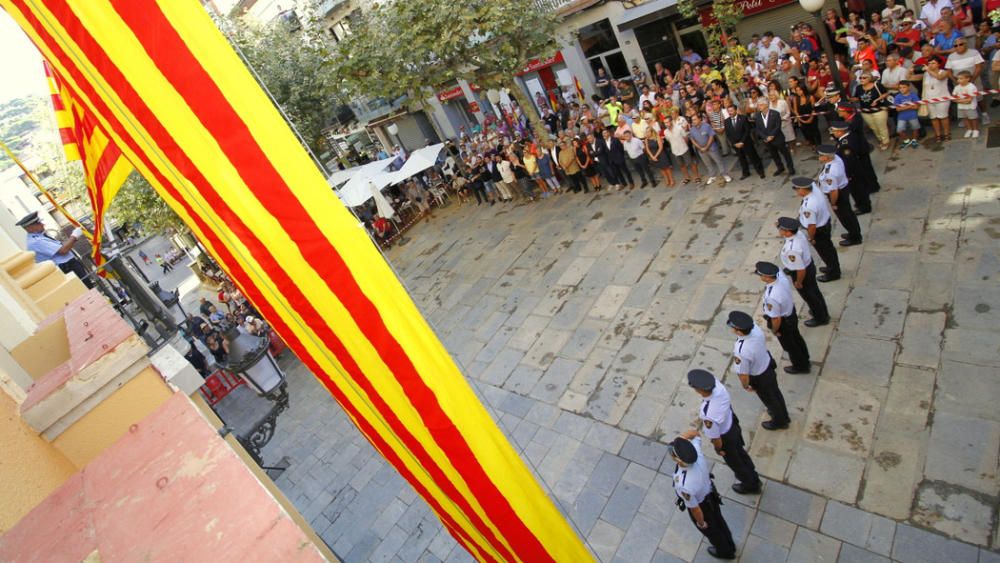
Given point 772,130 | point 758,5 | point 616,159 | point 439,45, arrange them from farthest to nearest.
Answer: point 758,5, point 439,45, point 616,159, point 772,130

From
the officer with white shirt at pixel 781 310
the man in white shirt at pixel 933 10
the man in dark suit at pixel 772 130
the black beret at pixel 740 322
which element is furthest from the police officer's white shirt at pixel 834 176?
the man in white shirt at pixel 933 10

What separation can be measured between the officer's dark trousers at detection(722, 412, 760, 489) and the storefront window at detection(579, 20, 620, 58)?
16.3 m

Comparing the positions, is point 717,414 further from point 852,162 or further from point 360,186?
point 360,186

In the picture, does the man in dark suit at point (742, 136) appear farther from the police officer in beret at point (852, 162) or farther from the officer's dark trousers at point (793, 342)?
the officer's dark trousers at point (793, 342)

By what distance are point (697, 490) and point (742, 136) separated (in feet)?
26.9

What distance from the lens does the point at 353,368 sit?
219 cm

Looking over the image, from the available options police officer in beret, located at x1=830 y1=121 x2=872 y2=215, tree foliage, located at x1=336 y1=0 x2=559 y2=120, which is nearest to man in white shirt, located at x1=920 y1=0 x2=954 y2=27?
police officer in beret, located at x1=830 y1=121 x2=872 y2=215

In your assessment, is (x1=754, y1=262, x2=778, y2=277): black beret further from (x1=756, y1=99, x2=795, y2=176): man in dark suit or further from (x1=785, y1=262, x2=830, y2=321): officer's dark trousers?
(x1=756, y1=99, x2=795, y2=176): man in dark suit

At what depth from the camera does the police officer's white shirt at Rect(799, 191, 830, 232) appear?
744cm

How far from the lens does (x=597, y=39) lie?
63.2 feet

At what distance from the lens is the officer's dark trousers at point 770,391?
6043 mm

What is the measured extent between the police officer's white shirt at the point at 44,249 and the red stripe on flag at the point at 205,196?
7.88m

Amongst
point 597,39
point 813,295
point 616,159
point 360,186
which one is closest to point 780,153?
point 616,159

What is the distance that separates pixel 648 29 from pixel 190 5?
61.5ft
